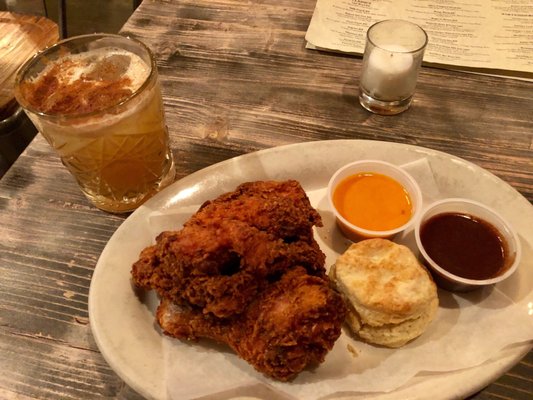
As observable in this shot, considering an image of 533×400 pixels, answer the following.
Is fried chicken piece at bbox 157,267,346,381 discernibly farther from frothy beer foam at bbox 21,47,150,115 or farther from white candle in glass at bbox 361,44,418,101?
white candle in glass at bbox 361,44,418,101

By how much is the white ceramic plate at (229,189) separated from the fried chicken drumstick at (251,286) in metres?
0.11

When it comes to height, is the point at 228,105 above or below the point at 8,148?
above

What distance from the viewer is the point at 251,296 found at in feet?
4.46

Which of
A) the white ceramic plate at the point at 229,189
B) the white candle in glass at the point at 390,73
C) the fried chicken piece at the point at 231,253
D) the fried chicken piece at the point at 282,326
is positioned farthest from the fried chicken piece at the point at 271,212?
the white candle in glass at the point at 390,73

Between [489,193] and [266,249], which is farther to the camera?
[489,193]

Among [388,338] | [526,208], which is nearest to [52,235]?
[388,338]

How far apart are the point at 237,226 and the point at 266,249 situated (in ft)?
0.36

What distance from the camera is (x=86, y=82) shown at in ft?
5.46

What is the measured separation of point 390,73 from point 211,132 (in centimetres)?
87

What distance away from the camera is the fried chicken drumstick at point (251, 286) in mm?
1300

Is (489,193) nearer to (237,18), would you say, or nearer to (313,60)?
(313,60)

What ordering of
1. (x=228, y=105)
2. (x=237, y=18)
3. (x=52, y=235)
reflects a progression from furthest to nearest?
(x=237, y=18) < (x=228, y=105) < (x=52, y=235)

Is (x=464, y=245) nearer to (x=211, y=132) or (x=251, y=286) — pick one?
(x=251, y=286)

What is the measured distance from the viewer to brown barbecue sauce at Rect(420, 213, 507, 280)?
1.56 metres
